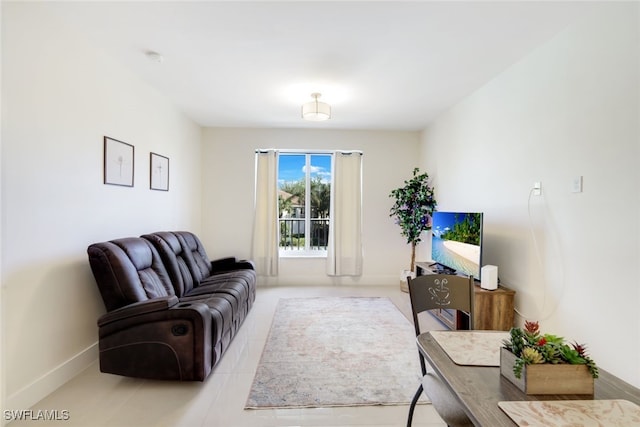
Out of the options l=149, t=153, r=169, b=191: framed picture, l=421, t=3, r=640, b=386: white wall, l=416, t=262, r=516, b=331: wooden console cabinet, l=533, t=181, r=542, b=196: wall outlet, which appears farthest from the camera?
l=149, t=153, r=169, b=191: framed picture

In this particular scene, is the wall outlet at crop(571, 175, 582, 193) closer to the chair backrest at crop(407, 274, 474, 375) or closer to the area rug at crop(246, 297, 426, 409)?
the chair backrest at crop(407, 274, 474, 375)

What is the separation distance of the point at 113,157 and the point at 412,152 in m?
4.28

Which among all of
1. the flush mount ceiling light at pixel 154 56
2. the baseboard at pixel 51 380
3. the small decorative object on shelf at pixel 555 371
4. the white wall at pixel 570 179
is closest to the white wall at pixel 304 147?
the white wall at pixel 570 179

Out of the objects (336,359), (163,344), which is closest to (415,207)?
(336,359)

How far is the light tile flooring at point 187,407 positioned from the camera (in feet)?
5.96

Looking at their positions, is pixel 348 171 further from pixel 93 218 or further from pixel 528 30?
pixel 93 218

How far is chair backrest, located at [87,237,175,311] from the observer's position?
2.21 meters

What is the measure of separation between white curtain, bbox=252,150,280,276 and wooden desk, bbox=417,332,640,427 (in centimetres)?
403

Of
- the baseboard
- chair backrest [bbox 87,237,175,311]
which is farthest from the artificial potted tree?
the baseboard

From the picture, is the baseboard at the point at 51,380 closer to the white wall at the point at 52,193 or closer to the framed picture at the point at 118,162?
the white wall at the point at 52,193

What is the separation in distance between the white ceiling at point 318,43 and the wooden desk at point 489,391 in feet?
6.94

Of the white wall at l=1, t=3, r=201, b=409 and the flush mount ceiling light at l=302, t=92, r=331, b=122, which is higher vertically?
the flush mount ceiling light at l=302, t=92, r=331, b=122

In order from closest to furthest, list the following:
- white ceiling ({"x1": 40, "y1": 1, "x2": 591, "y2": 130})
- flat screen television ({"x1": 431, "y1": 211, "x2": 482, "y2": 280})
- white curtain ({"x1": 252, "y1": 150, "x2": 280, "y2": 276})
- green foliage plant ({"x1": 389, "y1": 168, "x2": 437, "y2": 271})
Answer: white ceiling ({"x1": 40, "y1": 1, "x2": 591, "y2": 130}) → flat screen television ({"x1": 431, "y1": 211, "x2": 482, "y2": 280}) → green foliage plant ({"x1": 389, "y1": 168, "x2": 437, "y2": 271}) → white curtain ({"x1": 252, "y1": 150, "x2": 280, "y2": 276})

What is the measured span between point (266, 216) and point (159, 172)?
1.84m
